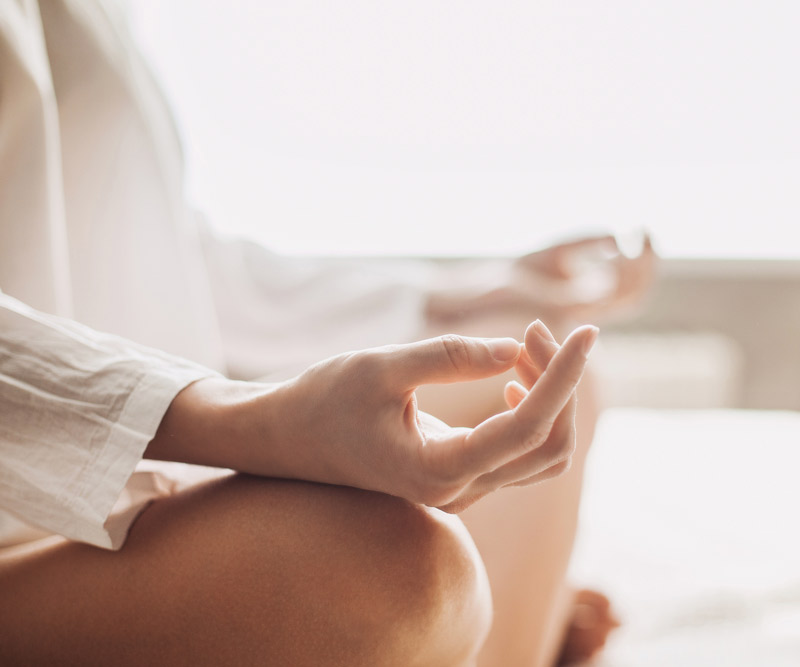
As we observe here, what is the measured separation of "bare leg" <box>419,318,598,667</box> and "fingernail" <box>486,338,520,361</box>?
6.7 inches

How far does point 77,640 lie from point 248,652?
0.26 feet

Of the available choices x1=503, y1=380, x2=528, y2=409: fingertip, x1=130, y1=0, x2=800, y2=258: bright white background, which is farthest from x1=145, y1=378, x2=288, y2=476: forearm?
x1=130, y1=0, x2=800, y2=258: bright white background

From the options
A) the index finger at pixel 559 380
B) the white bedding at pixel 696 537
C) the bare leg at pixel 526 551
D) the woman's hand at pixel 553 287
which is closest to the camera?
the index finger at pixel 559 380

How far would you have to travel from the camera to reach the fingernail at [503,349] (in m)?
0.24

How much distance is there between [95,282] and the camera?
1.65ft

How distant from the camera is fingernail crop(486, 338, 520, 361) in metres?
0.24

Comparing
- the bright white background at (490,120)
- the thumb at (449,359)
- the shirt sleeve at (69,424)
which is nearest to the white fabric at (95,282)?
the shirt sleeve at (69,424)

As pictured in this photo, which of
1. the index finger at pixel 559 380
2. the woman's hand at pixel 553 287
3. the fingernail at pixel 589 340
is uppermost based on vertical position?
the fingernail at pixel 589 340

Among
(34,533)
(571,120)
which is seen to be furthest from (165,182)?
(571,120)

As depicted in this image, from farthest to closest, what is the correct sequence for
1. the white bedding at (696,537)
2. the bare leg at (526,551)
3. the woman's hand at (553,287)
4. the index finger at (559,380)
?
the woman's hand at (553,287) < the white bedding at (696,537) < the bare leg at (526,551) < the index finger at (559,380)

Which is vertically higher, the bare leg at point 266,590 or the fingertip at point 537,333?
the fingertip at point 537,333

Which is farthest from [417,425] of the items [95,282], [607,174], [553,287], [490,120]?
[607,174]

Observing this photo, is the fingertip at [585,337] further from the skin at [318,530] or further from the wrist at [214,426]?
the wrist at [214,426]

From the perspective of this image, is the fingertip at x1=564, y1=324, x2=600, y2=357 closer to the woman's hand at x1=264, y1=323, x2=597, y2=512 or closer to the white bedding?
the woman's hand at x1=264, y1=323, x2=597, y2=512
